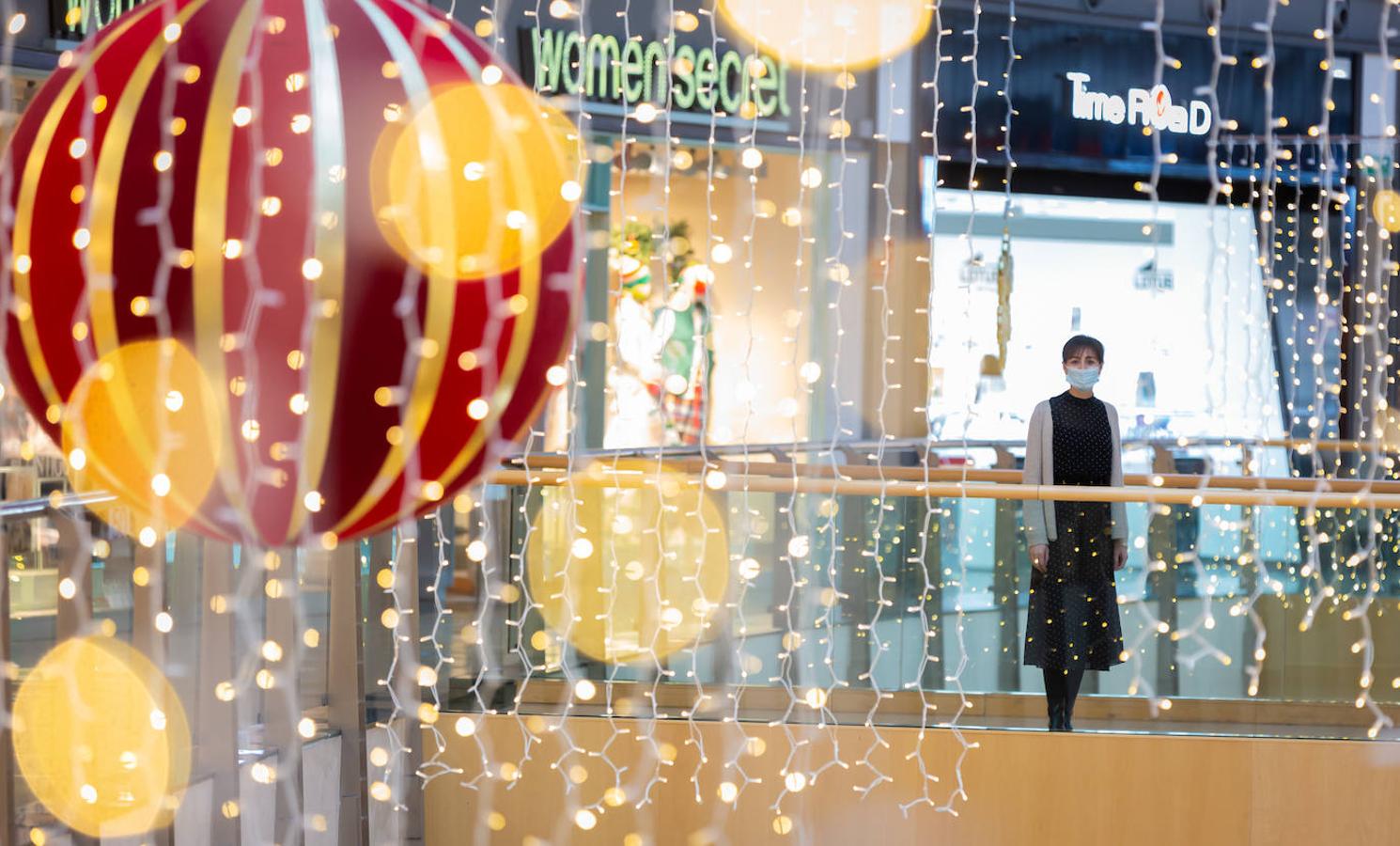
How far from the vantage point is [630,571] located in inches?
188

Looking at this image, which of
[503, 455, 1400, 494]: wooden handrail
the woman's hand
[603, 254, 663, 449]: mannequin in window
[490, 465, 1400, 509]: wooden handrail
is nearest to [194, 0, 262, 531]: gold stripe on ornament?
[490, 465, 1400, 509]: wooden handrail

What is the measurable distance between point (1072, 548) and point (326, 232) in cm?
335

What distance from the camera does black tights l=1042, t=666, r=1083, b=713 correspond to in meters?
4.52

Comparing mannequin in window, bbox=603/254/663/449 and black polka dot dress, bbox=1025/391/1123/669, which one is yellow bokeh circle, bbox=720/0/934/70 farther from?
black polka dot dress, bbox=1025/391/1123/669

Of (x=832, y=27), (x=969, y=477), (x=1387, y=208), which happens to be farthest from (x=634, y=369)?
(x=1387, y=208)

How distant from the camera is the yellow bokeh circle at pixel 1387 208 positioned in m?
8.48

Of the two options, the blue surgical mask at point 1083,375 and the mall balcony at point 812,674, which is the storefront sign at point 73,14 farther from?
the blue surgical mask at point 1083,375

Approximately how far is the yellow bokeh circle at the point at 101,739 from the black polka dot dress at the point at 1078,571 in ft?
→ 7.58

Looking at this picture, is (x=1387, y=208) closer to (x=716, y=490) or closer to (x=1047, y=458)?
(x=1047, y=458)

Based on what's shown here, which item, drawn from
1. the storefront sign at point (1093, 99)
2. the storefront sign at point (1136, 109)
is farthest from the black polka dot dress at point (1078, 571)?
the storefront sign at point (1136, 109)

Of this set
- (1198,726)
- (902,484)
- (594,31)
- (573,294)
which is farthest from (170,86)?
(594,31)

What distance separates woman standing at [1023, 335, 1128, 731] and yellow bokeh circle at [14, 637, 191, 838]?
2.27 metres

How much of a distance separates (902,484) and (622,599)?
3.50 ft

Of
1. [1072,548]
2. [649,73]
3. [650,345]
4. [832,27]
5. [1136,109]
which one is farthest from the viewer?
[1136,109]
